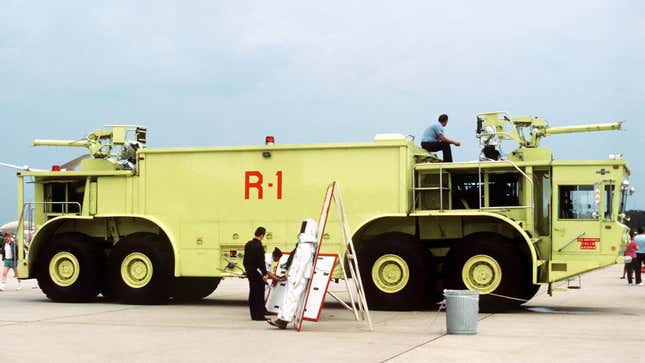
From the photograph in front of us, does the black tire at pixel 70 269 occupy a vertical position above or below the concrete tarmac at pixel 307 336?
above

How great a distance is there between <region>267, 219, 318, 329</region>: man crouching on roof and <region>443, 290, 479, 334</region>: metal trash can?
95.7 inches

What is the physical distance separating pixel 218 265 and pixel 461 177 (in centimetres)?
547

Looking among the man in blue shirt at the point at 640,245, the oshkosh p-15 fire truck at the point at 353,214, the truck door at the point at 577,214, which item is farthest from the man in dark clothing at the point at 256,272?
the man in blue shirt at the point at 640,245

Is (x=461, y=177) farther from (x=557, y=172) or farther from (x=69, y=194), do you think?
(x=69, y=194)

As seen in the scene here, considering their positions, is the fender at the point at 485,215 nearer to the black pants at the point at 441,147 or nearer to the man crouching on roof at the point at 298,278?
the black pants at the point at 441,147

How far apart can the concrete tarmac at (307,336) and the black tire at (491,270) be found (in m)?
0.48

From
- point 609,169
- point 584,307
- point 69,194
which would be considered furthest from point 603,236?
point 69,194

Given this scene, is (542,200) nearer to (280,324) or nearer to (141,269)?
(280,324)

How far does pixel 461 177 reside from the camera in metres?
20.5

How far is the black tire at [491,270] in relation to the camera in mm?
19078

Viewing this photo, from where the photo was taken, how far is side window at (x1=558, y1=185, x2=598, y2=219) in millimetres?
19234

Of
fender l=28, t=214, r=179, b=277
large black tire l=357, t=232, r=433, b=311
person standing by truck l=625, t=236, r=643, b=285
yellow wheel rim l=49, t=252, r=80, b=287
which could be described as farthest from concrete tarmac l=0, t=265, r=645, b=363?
person standing by truck l=625, t=236, r=643, b=285

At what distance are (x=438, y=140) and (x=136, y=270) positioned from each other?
280 inches

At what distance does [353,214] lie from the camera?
20.3 meters
